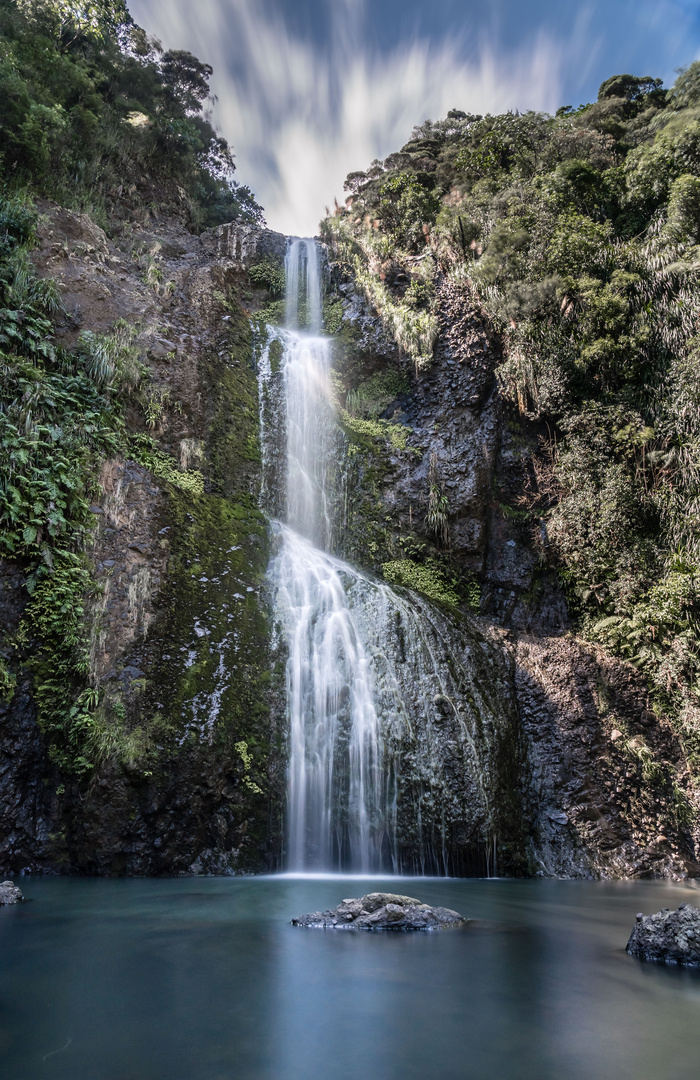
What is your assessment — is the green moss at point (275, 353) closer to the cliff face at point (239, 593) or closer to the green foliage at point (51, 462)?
the cliff face at point (239, 593)

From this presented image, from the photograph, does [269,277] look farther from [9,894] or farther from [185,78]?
[9,894]

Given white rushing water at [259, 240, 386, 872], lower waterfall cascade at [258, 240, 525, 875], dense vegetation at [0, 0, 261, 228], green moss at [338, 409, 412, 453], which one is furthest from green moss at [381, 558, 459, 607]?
dense vegetation at [0, 0, 261, 228]

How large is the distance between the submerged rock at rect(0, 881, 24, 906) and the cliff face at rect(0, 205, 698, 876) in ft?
4.98

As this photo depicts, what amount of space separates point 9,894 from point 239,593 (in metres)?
4.98

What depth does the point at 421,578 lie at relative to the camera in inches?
508

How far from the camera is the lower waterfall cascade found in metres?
8.30

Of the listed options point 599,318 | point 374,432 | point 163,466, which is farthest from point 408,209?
point 163,466

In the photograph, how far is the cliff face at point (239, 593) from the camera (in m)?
7.50

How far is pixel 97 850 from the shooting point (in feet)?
23.6

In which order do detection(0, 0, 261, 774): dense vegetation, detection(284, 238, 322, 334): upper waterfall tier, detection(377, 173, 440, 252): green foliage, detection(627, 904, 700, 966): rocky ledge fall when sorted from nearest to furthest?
detection(627, 904, 700, 966): rocky ledge < detection(0, 0, 261, 774): dense vegetation < detection(377, 173, 440, 252): green foliage < detection(284, 238, 322, 334): upper waterfall tier

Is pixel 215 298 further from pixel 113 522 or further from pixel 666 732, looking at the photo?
pixel 666 732

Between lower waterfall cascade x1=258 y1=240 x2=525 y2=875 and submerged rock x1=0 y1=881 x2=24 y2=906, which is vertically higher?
lower waterfall cascade x1=258 y1=240 x2=525 y2=875

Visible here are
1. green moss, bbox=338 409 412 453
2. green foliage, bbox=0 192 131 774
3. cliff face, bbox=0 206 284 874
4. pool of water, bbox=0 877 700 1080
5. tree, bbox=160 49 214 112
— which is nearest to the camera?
pool of water, bbox=0 877 700 1080

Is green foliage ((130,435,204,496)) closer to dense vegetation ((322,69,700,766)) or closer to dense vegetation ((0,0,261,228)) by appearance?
dense vegetation ((322,69,700,766))
